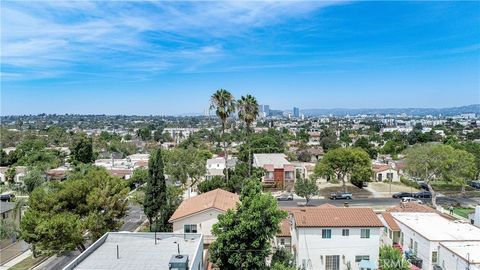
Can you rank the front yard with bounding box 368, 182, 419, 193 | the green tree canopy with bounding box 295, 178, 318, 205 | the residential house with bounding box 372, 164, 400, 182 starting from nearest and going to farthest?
the green tree canopy with bounding box 295, 178, 318, 205 → the front yard with bounding box 368, 182, 419, 193 → the residential house with bounding box 372, 164, 400, 182

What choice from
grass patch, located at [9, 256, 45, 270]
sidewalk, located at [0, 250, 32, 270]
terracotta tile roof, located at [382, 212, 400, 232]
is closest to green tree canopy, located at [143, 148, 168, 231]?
grass patch, located at [9, 256, 45, 270]

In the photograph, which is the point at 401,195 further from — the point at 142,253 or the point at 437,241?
the point at 142,253

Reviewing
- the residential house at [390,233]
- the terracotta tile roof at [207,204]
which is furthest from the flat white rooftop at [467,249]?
the terracotta tile roof at [207,204]

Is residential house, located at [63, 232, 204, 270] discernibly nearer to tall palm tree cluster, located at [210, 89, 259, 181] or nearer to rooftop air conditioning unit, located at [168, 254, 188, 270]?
rooftop air conditioning unit, located at [168, 254, 188, 270]

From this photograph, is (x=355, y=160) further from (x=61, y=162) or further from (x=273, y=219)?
(x=61, y=162)

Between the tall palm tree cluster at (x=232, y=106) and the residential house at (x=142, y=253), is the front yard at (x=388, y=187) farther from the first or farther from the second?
the residential house at (x=142, y=253)
